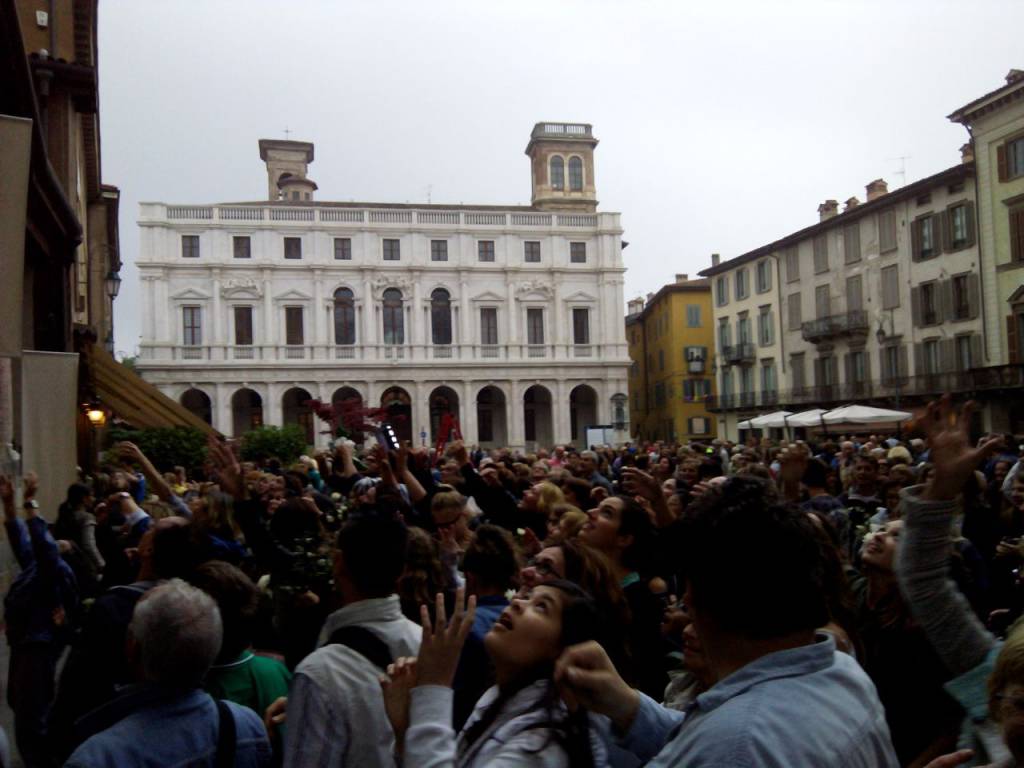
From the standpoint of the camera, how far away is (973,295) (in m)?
29.8

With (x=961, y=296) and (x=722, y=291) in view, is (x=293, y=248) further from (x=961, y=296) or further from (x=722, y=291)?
(x=961, y=296)

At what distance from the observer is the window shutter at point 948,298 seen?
30891mm

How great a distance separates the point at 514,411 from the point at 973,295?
84.5 feet

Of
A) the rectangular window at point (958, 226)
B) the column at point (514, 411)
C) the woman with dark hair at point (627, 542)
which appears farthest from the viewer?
the column at point (514, 411)

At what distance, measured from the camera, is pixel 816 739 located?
137 cm

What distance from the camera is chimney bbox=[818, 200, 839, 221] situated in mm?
40094

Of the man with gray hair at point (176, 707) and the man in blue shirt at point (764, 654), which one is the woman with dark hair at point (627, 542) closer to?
the man with gray hair at point (176, 707)

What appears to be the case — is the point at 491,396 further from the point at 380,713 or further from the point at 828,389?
the point at 380,713

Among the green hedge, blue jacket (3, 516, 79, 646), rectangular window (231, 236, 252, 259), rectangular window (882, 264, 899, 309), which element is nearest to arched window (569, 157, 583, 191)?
rectangular window (231, 236, 252, 259)

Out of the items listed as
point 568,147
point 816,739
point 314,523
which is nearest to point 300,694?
point 816,739

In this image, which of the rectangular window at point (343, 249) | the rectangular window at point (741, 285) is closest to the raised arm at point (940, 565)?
the rectangular window at point (741, 285)

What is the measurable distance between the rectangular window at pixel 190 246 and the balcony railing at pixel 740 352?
28.2 m

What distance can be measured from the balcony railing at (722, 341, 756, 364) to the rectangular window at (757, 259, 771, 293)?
2.83 metres

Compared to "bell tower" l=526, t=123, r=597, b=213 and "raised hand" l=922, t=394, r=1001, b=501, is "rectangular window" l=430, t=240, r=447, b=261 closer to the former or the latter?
"bell tower" l=526, t=123, r=597, b=213
